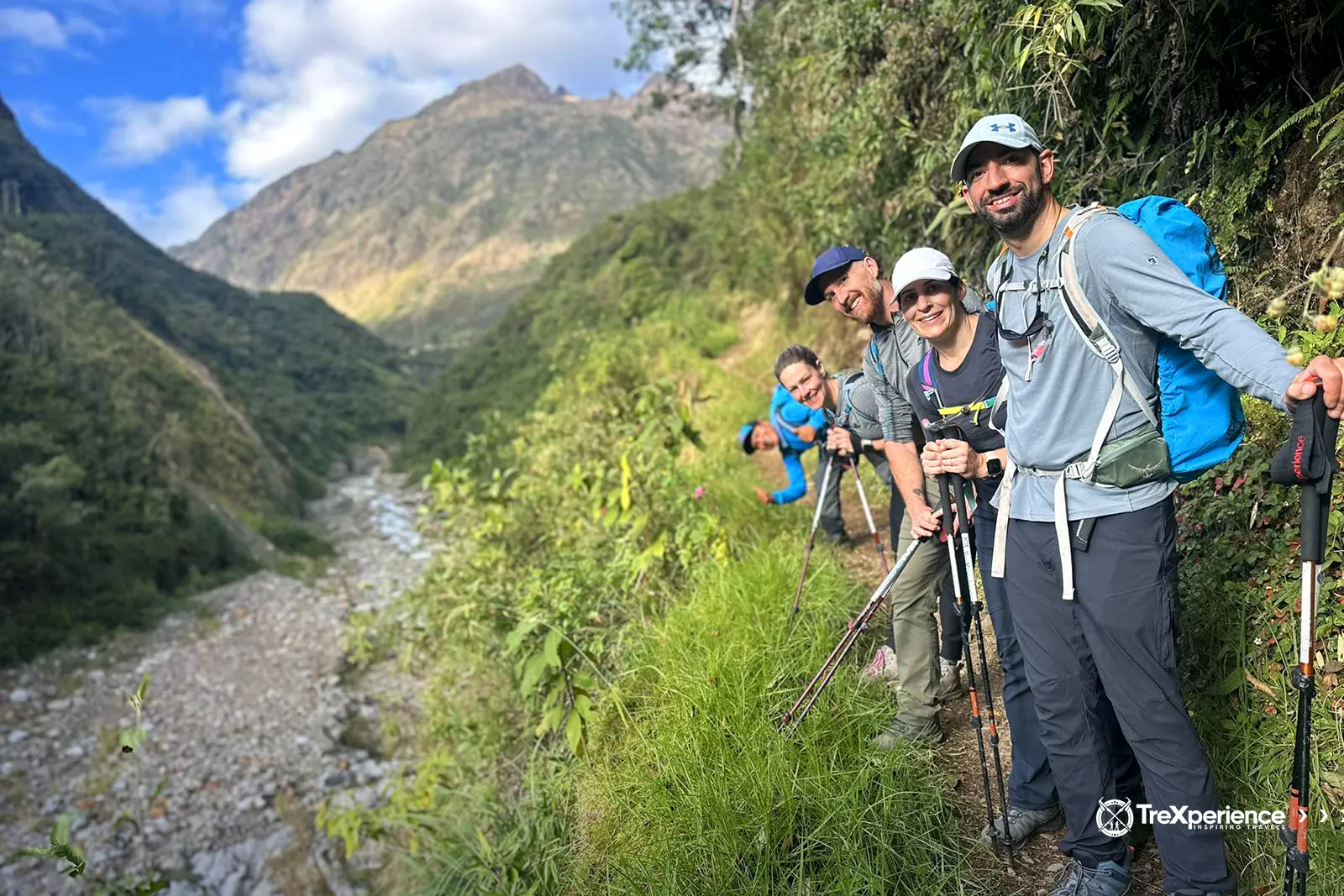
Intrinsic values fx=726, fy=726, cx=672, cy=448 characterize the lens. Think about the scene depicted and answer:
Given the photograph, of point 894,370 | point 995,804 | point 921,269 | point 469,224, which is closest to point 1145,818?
point 995,804

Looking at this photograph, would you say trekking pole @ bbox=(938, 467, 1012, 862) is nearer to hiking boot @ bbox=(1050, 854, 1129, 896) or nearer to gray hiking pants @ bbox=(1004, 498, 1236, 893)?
hiking boot @ bbox=(1050, 854, 1129, 896)

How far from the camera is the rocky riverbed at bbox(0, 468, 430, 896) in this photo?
9.15 meters

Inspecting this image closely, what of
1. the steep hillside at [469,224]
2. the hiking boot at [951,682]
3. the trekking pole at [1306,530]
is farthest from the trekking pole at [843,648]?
the steep hillside at [469,224]

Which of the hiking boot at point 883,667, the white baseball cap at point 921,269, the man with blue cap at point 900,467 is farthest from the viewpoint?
the hiking boot at point 883,667

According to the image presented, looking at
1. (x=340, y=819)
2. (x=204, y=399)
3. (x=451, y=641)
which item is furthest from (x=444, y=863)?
(x=204, y=399)

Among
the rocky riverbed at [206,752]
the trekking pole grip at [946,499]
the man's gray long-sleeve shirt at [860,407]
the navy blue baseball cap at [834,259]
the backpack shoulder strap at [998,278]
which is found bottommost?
the rocky riverbed at [206,752]

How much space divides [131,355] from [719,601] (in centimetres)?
3247

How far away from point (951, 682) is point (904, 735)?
62 centimetres

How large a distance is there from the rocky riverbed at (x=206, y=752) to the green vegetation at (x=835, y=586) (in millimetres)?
3728

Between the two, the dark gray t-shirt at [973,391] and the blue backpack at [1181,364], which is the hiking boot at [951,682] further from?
the blue backpack at [1181,364]

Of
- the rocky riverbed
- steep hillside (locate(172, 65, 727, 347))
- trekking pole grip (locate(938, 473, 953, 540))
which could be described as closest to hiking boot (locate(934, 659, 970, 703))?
trekking pole grip (locate(938, 473, 953, 540))

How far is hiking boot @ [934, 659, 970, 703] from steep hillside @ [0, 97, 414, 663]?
17.9m

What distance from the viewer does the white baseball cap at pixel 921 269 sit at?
2420 mm

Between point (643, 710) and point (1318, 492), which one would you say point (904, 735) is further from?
point (1318, 492)
